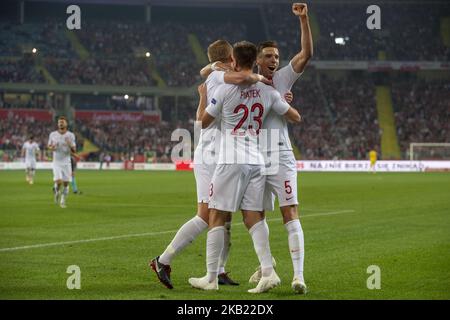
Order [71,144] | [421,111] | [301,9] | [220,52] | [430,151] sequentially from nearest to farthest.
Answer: [301,9] < [220,52] < [71,144] < [430,151] < [421,111]

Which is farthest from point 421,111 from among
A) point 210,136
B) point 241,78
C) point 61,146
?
point 241,78

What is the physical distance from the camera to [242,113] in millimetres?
8523

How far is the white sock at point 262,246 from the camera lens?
28.4 ft

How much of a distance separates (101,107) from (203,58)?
35.5 feet

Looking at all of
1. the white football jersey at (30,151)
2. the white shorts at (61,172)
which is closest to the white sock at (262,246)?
the white shorts at (61,172)

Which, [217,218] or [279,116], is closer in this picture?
[217,218]

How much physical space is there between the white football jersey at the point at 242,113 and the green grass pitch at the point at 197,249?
1482mm

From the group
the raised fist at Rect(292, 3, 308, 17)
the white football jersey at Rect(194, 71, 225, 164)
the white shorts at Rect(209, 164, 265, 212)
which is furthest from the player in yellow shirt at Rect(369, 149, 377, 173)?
the white shorts at Rect(209, 164, 265, 212)

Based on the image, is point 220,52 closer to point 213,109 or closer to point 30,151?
point 213,109

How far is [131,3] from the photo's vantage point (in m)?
73.4

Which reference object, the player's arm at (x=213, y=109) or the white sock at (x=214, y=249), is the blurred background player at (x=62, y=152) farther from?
the player's arm at (x=213, y=109)

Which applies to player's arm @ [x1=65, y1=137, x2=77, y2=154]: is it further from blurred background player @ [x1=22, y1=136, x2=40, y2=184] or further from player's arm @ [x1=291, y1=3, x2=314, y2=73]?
blurred background player @ [x1=22, y1=136, x2=40, y2=184]

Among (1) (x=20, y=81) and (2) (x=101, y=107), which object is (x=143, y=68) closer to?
(2) (x=101, y=107)

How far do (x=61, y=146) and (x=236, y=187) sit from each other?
1513 cm
